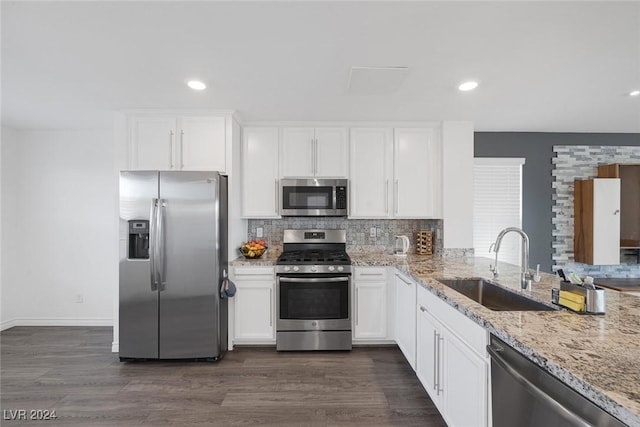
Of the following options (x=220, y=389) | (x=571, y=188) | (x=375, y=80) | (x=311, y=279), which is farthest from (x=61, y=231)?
(x=571, y=188)

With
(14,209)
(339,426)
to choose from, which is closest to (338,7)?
(339,426)

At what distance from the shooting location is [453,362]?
1.75m

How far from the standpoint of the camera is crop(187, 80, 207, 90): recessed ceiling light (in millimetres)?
2420

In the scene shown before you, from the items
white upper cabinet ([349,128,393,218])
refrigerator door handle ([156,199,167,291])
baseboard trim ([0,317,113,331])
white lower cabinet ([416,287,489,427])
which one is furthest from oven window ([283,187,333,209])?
baseboard trim ([0,317,113,331])

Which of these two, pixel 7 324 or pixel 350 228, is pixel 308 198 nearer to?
pixel 350 228

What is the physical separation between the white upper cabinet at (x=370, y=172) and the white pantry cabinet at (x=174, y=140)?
4.87 ft

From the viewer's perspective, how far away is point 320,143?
3.53 metres

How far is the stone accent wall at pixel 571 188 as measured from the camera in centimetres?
377

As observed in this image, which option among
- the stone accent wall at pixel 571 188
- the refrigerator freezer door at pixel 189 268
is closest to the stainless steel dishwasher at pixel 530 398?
the refrigerator freezer door at pixel 189 268

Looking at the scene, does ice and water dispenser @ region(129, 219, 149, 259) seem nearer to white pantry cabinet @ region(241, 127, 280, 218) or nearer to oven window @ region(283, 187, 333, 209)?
white pantry cabinet @ region(241, 127, 280, 218)

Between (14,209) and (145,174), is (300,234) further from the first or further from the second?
(14,209)

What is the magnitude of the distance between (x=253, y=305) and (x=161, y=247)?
3.54ft

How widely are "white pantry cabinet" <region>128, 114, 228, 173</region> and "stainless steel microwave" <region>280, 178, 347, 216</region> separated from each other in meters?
0.82

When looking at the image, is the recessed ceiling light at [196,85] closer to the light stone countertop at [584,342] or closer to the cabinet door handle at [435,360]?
the light stone countertop at [584,342]
